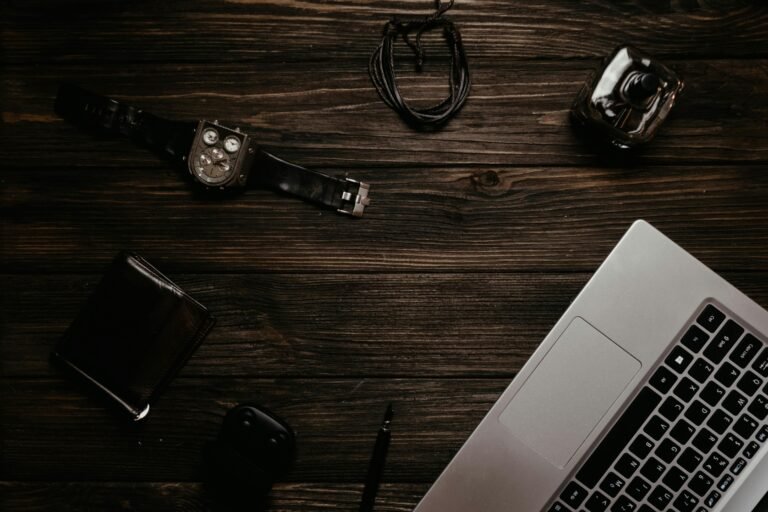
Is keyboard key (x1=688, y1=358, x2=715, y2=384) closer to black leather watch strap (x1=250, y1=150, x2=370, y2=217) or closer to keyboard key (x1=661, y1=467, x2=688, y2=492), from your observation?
keyboard key (x1=661, y1=467, x2=688, y2=492)

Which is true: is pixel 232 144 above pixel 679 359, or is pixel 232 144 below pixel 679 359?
below

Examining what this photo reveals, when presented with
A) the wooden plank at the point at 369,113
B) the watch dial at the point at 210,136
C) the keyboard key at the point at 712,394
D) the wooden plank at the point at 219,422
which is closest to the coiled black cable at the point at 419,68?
the wooden plank at the point at 369,113

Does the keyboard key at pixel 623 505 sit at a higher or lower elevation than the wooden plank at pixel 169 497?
higher

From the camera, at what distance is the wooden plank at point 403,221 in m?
0.82

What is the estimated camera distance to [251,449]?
79 cm

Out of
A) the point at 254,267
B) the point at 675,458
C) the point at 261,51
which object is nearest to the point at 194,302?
the point at 254,267

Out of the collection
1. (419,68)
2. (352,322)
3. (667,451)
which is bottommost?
(352,322)

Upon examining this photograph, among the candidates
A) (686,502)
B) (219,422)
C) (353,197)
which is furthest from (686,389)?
(219,422)

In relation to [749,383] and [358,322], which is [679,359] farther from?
[358,322]

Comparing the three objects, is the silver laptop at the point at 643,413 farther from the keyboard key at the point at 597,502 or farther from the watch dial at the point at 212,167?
the watch dial at the point at 212,167

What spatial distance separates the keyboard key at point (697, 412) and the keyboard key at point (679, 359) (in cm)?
4

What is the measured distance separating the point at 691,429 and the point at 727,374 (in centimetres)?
7

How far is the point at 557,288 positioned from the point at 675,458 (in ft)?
0.78

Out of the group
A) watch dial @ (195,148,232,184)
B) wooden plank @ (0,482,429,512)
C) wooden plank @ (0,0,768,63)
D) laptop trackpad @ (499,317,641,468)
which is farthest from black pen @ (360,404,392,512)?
wooden plank @ (0,0,768,63)
